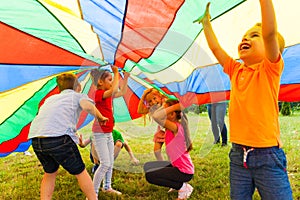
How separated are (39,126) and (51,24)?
628mm

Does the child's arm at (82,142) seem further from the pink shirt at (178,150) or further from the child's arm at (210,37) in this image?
the child's arm at (210,37)

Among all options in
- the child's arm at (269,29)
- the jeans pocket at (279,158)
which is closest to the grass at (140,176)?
the jeans pocket at (279,158)

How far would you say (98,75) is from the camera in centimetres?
279

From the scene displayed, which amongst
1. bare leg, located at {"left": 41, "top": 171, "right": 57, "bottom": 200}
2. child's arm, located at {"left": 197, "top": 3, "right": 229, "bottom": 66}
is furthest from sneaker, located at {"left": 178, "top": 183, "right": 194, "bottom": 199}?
child's arm, located at {"left": 197, "top": 3, "right": 229, "bottom": 66}

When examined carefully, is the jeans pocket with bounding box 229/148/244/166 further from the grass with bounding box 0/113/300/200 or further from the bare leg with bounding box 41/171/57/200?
the bare leg with bounding box 41/171/57/200

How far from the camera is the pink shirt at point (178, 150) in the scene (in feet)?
7.53

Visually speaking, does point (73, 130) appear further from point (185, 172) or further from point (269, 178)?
point (269, 178)

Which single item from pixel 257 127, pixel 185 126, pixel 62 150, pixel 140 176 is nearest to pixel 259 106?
pixel 257 127

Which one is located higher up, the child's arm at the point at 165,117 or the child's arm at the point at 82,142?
the child's arm at the point at 165,117

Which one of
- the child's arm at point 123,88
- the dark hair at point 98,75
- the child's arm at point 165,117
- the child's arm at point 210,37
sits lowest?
the child's arm at point 165,117

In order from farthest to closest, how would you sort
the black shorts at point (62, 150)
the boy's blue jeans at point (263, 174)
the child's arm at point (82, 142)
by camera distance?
the child's arm at point (82, 142) < the black shorts at point (62, 150) < the boy's blue jeans at point (263, 174)

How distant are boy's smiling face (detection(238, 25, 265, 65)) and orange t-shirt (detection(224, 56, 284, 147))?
4 cm

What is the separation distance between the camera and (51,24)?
2.27 metres

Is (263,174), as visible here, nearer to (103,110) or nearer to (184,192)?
(184,192)
